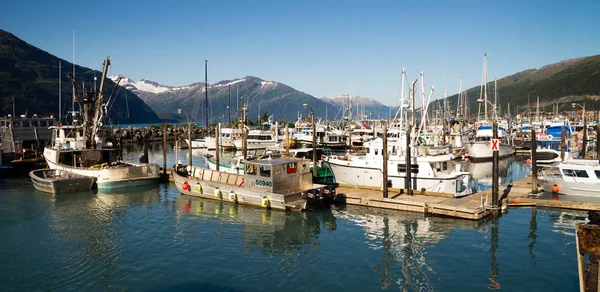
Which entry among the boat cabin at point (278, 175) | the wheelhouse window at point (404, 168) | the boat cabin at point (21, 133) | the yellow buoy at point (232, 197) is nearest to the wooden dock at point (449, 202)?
the wheelhouse window at point (404, 168)

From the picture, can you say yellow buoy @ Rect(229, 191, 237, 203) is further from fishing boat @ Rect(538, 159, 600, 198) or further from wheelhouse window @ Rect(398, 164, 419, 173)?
fishing boat @ Rect(538, 159, 600, 198)

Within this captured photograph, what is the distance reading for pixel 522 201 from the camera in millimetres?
25969

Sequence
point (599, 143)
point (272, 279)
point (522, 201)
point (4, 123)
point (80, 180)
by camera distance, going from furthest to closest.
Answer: point (4, 123)
point (599, 143)
point (80, 180)
point (522, 201)
point (272, 279)

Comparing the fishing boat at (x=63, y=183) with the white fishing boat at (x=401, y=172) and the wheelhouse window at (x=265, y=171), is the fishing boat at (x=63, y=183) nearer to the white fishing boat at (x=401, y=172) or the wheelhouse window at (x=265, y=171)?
the wheelhouse window at (x=265, y=171)

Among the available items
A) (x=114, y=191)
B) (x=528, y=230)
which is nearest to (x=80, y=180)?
(x=114, y=191)

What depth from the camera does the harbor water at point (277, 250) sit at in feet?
52.1

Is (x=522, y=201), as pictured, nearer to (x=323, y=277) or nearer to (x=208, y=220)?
(x=323, y=277)

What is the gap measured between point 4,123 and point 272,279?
46.8m

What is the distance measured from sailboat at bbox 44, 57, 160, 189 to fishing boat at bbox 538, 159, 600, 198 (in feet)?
101

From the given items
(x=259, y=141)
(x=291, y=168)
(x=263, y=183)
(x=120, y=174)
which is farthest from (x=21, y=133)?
(x=291, y=168)

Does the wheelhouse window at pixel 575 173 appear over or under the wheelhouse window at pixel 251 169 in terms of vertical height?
under

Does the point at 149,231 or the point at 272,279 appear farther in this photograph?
the point at 149,231

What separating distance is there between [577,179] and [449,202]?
363 inches

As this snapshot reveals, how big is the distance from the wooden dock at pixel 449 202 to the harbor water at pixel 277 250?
49 centimetres
